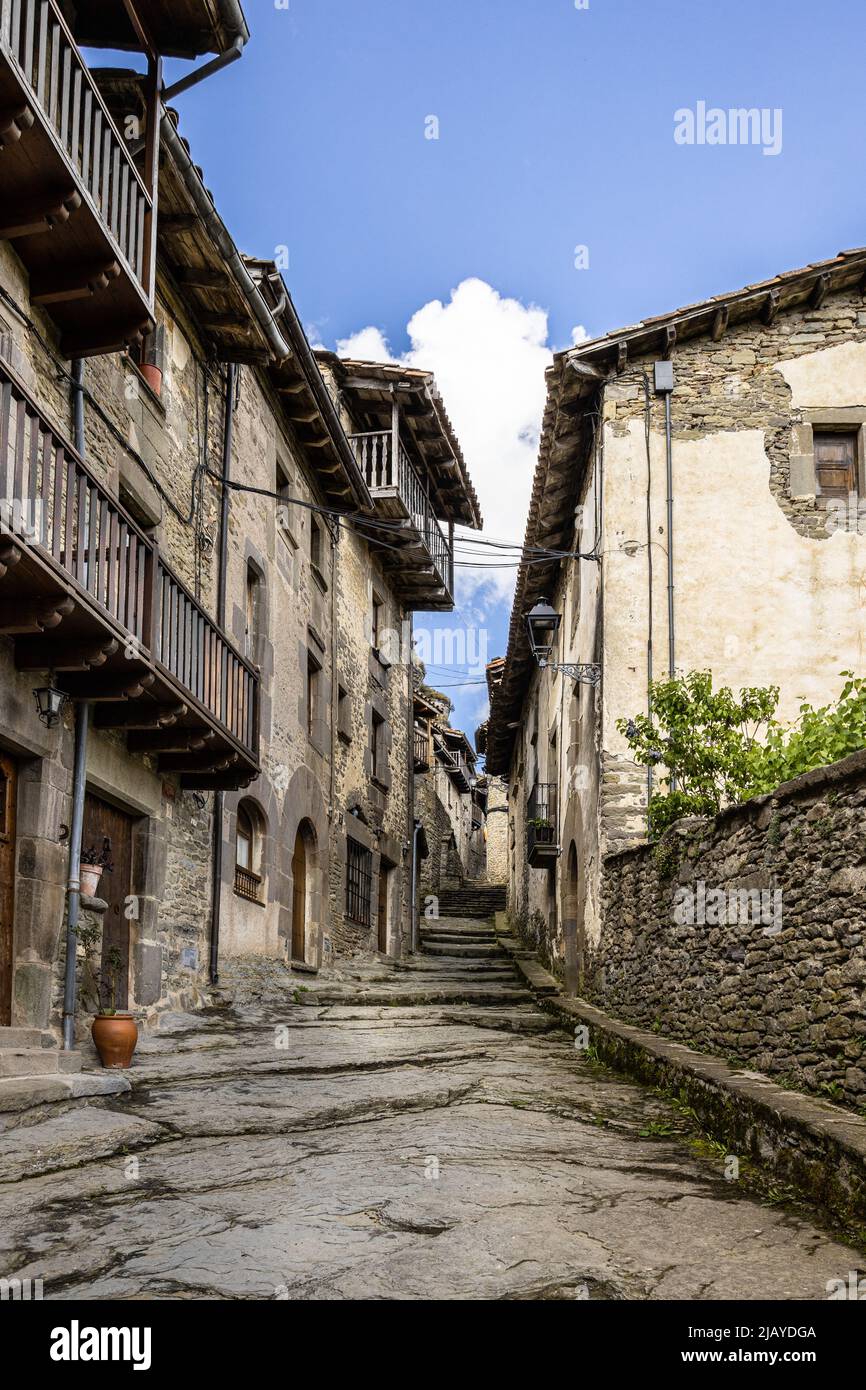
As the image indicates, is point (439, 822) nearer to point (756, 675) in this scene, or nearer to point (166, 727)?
point (756, 675)

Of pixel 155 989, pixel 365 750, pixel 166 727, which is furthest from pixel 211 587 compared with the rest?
pixel 365 750

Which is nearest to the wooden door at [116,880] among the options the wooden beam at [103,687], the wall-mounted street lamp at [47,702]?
the wooden beam at [103,687]

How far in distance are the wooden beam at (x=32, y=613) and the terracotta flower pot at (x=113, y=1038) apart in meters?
2.59

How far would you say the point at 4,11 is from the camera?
251 inches

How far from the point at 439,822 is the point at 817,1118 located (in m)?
31.8

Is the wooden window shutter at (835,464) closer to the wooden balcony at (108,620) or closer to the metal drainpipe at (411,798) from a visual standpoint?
the wooden balcony at (108,620)

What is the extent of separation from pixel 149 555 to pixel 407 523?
1019 centimetres

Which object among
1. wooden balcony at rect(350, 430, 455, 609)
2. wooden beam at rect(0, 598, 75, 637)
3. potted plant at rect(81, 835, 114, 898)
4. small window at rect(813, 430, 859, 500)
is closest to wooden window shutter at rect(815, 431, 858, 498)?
small window at rect(813, 430, 859, 500)

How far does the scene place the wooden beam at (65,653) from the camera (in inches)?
293

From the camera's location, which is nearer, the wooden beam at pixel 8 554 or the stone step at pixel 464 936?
the wooden beam at pixel 8 554

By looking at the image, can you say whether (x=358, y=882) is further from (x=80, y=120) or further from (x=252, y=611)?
(x=80, y=120)

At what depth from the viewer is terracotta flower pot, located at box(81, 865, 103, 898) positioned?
8.23 m

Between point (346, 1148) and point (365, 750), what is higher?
point (365, 750)

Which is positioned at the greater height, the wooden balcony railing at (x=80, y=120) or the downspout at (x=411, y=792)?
the wooden balcony railing at (x=80, y=120)
